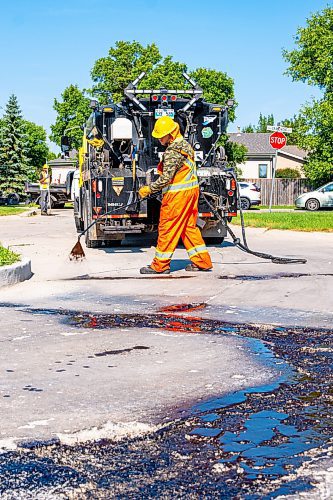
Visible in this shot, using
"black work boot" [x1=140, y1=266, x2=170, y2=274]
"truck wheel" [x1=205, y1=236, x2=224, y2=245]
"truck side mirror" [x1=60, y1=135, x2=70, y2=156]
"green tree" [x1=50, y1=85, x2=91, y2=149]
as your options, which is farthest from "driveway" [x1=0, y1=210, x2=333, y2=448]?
"green tree" [x1=50, y1=85, x2=91, y2=149]

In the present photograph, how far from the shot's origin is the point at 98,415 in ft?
13.9

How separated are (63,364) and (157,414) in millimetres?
1357

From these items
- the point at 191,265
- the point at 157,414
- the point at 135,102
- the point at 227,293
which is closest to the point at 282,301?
the point at 227,293

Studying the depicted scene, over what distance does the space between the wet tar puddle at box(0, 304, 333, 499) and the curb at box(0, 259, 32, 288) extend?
534 centimetres

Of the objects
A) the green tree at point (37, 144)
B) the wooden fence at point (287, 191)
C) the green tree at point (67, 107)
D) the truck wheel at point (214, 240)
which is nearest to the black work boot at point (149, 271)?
the truck wheel at point (214, 240)

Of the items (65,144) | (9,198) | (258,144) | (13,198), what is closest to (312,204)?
(65,144)

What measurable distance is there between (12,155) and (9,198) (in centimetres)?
296

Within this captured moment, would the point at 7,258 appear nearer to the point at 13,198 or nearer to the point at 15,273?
the point at 15,273

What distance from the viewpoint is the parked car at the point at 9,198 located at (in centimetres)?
5617

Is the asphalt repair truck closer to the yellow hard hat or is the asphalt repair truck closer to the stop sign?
the yellow hard hat

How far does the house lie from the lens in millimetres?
78312

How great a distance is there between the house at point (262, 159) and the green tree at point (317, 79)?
2869 cm

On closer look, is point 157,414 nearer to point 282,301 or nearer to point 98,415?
point 98,415

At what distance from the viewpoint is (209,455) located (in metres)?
3.60
